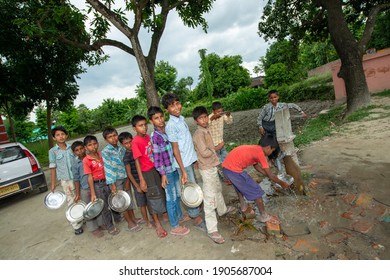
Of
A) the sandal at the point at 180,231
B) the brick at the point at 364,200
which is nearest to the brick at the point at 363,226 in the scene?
the brick at the point at 364,200

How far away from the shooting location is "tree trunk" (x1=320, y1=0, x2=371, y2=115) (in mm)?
7699

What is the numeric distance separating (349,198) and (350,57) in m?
6.61

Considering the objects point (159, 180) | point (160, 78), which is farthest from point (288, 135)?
point (160, 78)

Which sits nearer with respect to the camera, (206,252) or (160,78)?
Answer: (206,252)

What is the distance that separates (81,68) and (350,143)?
463 inches

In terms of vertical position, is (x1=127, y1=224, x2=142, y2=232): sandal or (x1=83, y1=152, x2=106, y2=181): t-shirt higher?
(x1=83, y1=152, x2=106, y2=181): t-shirt

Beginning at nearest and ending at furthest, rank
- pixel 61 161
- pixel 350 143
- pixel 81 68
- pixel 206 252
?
pixel 206 252, pixel 61 161, pixel 350 143, pixel 81 68

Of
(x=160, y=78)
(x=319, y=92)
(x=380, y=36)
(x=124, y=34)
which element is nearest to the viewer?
(x=124, y=34)

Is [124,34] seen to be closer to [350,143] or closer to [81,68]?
[350,143]

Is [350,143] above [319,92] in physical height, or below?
below

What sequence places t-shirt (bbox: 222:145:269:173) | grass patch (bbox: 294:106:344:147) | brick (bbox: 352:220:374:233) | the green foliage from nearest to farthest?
brick (bbox: 352:220:374:233) → t-shirt (bbox: 222:145:269:173) → grass patch (bbox: 294:106:344:147) → the green foliage

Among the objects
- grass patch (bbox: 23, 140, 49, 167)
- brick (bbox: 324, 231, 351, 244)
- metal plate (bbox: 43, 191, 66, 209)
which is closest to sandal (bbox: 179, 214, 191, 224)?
brick (bbox: 324, 231, 351, 244)

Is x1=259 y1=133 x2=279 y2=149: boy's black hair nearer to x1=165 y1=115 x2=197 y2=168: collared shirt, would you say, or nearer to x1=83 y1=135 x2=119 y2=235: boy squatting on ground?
x1=165 y1=115 x2=197 y2=168: collared shirt

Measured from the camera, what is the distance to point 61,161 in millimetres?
3557
